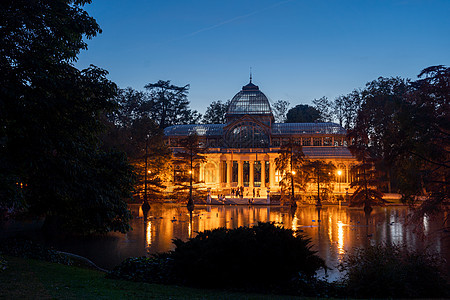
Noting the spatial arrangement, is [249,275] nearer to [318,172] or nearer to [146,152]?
[146,152]

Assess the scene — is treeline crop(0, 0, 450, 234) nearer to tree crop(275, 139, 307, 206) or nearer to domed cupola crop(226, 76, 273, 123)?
tree crop(275, 139, 307, 206)

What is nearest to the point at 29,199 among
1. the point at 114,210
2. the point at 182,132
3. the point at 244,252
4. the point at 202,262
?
the point at 114,210

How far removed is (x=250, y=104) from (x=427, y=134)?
55872 mm

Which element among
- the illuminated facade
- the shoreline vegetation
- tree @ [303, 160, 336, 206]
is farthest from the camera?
the illuminated facade

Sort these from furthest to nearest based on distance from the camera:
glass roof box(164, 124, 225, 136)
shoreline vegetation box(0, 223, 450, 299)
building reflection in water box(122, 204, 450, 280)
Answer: glass roof box(164, 124, 225, 136) → building reflection in water box(122, 204, 450, 280) → shoreline vegetation box(0, 223, 450, 299)

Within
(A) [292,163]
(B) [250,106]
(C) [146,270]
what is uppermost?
(B) [250,106]

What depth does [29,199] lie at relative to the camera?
1508cm

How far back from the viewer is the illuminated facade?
62.2 meters

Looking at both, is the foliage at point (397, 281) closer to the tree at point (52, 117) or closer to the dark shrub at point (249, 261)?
the dark shrub at point (249, 261)

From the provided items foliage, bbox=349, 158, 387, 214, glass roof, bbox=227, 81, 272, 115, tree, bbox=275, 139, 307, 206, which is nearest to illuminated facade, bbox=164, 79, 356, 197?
glass roof, bbox=227, 81, 272, 115

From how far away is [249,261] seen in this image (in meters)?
11.8

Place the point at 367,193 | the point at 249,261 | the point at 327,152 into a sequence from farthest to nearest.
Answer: the point at 327,152
the point at 367,193
the point at 249,261

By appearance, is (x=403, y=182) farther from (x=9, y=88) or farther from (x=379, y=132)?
(x=379, y=132)

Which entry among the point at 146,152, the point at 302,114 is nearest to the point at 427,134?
the point at 146,152
